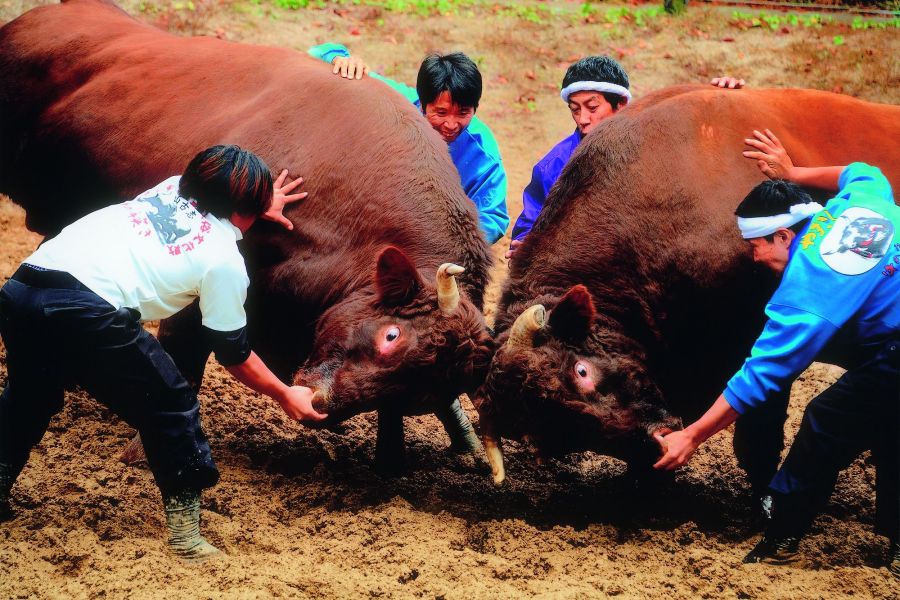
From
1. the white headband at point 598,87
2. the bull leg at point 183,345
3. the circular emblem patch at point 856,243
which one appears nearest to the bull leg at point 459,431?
the bull leg at point 183,345

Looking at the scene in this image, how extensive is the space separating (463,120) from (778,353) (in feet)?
9.23

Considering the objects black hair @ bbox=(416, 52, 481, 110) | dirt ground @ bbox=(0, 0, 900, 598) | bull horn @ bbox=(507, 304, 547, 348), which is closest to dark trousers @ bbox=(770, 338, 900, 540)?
dirt ground @ bbox=(0, 0, 900, 598)

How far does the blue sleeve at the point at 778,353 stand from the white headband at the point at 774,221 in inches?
16.6

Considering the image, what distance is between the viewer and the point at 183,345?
517 centimetres

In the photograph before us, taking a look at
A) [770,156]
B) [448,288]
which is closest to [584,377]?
[448,288]

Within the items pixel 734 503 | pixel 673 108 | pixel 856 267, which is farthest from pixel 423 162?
pixel 734 503

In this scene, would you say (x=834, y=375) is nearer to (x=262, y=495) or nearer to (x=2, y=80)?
(x=262, y=495)

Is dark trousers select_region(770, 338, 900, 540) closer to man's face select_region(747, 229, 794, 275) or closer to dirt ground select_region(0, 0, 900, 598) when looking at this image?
dirt ground select_region(0, 0, 900, 598)

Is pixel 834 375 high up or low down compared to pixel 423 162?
down

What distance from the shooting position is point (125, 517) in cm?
436

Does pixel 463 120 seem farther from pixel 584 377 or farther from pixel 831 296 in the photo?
pixel 831 296

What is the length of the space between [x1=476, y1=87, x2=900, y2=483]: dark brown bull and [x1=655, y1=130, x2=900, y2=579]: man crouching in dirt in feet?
1.10

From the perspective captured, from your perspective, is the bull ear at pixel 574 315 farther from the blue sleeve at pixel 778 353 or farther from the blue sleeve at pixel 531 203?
the blue sleeve at pixel 531 203

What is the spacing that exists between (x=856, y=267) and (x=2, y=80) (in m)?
5.87
